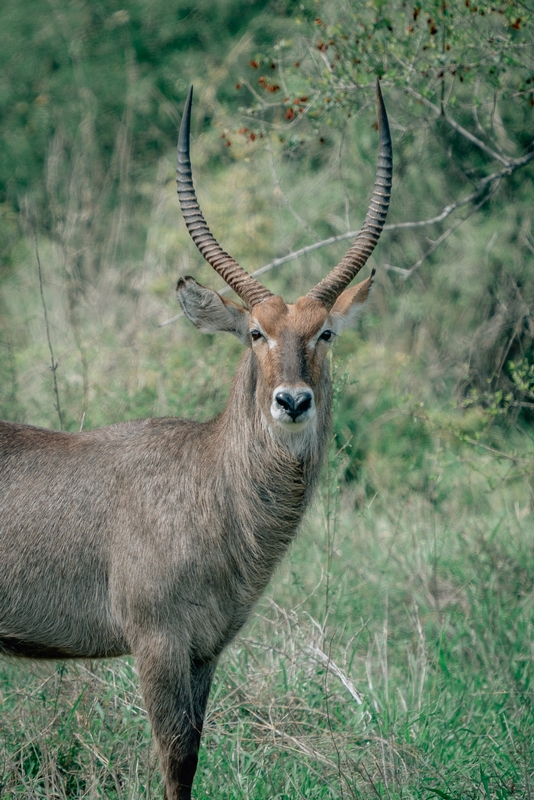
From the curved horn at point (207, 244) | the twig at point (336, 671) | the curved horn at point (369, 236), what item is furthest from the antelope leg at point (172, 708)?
the curved horn at point (369, 236)

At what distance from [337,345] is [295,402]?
2.41m

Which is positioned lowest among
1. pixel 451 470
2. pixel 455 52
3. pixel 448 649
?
pixel 451 470

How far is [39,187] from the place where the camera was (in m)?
12.7

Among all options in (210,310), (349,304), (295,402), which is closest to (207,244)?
(210,310)

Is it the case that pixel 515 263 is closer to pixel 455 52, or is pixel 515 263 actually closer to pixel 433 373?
pixel 433 373

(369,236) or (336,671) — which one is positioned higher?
(369,236)

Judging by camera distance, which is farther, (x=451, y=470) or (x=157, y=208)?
(x=157, y=208)

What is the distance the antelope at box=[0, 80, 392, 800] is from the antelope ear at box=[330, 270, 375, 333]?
0.07 feet

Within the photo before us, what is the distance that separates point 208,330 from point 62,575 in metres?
1.27

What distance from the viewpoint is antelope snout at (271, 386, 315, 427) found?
12.0 ft

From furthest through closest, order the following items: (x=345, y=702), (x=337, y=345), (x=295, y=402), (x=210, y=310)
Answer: (x=337, y=345)
(x=345, y=702)
(x=210, y=310)
(x=295, y=402)

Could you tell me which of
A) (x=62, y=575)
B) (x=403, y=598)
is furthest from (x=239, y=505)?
(x=403, y=598)

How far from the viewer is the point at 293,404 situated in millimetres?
3662

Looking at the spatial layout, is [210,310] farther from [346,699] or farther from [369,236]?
[346,699]
